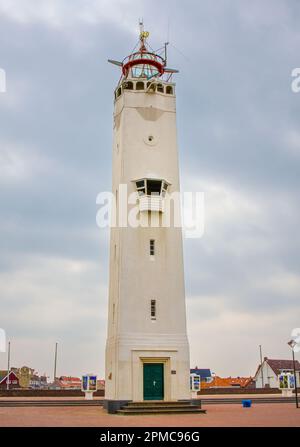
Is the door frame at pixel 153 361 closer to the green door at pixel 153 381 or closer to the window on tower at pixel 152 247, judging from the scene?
the green door at pixel 153 381

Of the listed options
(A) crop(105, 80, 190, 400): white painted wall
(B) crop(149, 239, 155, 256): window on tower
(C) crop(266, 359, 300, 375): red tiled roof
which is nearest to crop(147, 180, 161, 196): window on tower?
(A) crop(105, 80, 190, 400): white painted wall

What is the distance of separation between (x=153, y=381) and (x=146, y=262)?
21.9 feet

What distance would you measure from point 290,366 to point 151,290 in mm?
49245

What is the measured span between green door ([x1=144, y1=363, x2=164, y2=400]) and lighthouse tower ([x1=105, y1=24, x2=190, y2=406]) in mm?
53

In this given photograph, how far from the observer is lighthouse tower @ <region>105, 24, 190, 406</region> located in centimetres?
3030

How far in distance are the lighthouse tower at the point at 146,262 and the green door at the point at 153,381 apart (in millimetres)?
53

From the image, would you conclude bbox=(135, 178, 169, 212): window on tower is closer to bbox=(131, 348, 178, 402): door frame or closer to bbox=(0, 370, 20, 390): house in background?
bbox=(131, 348, 178, 402): door frame

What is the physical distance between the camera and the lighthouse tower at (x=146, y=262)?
30.3 metres

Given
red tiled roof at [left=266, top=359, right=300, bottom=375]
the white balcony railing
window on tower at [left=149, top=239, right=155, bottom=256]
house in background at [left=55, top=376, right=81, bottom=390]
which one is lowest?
house in background at [left=55, top=376, right=81, bottom=390]

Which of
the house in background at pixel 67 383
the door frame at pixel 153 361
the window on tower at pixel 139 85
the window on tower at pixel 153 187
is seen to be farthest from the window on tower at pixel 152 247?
the house in background at pixel 67 383

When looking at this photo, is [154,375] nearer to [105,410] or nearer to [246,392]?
[105,410]

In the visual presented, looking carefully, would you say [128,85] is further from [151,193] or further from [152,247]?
[152,247]
